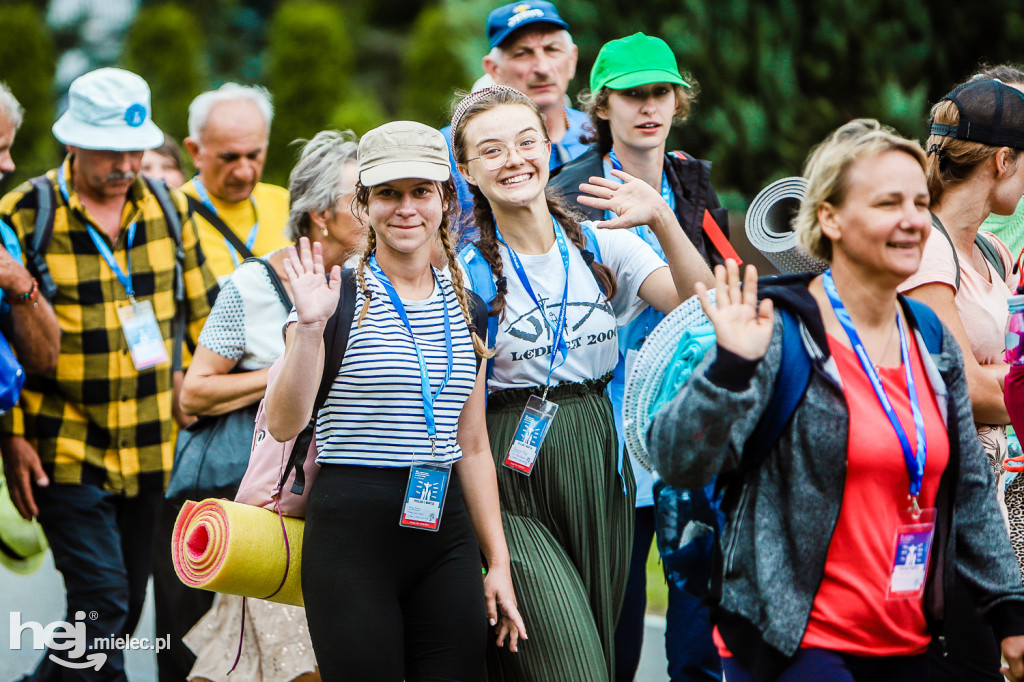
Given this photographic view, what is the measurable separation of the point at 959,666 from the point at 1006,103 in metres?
1.66

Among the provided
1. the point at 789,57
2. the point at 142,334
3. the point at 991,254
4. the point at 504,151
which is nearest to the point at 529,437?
the point at 504,151

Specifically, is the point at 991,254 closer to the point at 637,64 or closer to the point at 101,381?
→ the point at 637,64

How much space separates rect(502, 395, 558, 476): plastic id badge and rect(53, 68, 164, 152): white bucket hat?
2337 mm

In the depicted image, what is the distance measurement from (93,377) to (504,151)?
221cm

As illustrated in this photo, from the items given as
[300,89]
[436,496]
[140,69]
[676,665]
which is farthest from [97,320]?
[140,69]

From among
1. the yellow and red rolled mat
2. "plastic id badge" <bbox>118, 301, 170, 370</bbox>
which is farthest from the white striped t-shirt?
"plastic id badge" <bbox>118, 301, 170, 370</bbox>

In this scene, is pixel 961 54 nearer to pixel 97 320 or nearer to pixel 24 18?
pixel 97 320

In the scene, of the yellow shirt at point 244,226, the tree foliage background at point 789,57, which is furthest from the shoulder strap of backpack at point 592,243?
the tree foliage background at point 789,57

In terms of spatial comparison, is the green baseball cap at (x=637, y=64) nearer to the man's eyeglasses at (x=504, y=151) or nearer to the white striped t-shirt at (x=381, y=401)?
the man's eyeglasses at (x=504, y=151)

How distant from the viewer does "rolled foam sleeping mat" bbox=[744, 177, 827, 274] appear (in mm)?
3350

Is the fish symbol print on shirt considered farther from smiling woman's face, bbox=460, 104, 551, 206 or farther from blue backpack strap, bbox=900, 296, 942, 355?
blue backpack strap, bbox=900, 296, 942, 355

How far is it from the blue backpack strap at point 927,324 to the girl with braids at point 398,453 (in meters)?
1.15

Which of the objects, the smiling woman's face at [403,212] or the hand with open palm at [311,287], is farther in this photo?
the smiling woman's face at [403,212]

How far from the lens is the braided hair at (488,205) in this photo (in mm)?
3516
